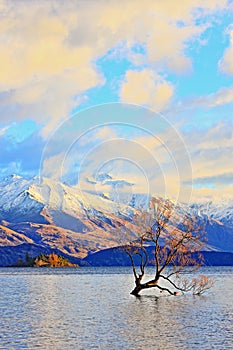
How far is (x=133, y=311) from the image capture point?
84.7 metres

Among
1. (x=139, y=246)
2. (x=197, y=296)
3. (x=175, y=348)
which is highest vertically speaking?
(x=139, y=246)

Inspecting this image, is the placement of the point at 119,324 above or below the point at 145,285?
below

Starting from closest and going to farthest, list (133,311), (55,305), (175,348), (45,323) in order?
(175,348) → (45,323) → (133,311) → (55,305)

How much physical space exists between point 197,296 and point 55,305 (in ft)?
94.3

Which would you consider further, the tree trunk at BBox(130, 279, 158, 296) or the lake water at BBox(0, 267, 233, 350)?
the tree trunk at BBox(130, 279, 158, 296)

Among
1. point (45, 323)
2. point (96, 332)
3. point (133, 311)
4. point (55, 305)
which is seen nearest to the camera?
point (96, 332)

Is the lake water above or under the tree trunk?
under

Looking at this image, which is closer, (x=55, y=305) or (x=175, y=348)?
(x=175, y=348)

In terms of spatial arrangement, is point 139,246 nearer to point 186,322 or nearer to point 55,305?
point 55,305

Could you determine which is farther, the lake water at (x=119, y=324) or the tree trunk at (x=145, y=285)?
the tree trunk at (x=145, y=285)

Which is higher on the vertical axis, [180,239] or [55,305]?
[180,239]

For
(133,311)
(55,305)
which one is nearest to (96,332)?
(133,311)

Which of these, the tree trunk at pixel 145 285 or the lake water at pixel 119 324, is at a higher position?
the tree trunk at pixel 145 285

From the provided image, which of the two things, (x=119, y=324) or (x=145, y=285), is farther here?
(x=145, y=285)
